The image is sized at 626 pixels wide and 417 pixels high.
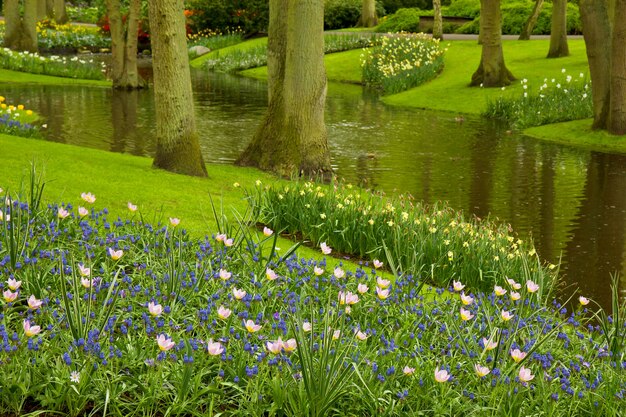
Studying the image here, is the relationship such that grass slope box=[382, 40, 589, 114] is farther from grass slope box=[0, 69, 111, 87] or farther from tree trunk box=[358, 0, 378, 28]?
tree trunk box=[358, 0, 378, 28]

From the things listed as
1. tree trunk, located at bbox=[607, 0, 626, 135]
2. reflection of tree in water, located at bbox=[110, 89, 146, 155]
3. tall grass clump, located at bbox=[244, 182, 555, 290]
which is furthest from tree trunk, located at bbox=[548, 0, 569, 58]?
tall grass clump, located at bbox=[244, 182, 555, 290]

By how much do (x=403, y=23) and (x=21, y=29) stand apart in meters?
20.3

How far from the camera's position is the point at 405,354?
5766 millimetres

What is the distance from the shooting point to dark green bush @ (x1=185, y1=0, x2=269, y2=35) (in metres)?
50.2

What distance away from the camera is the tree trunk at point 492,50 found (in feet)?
91.3

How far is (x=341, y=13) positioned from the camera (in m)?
56.7

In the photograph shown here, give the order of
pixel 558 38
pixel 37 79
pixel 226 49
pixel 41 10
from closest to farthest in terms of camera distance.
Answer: pixel 37 79 → pixel 558 38 → pixel 226 49 → pixel 41 10

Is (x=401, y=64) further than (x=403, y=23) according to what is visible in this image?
No

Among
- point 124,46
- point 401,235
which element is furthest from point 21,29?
point 401,235

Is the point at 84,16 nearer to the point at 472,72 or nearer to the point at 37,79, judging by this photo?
the point at 37,79

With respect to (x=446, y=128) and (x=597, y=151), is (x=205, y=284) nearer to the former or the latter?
(x=597, y=151)

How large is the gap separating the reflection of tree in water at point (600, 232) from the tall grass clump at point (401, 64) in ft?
48.1

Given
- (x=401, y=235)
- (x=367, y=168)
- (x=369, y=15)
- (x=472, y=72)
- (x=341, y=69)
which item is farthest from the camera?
(x=369, y=15)

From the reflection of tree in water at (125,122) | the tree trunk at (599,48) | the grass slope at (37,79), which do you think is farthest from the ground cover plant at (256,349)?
the grass slope at (37,79)
